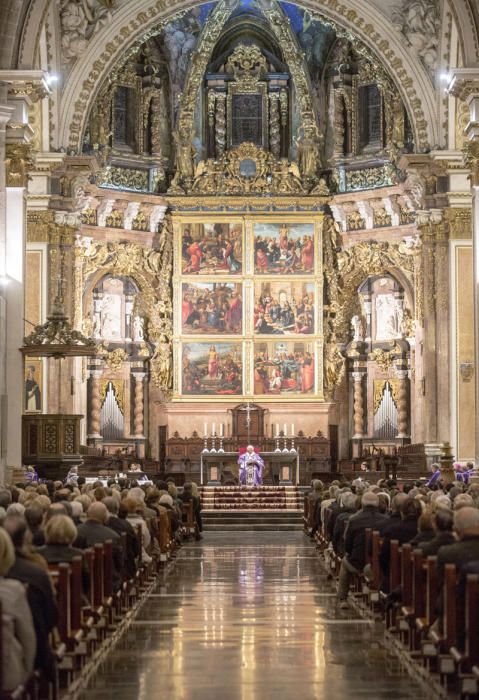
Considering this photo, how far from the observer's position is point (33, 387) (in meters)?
36.5

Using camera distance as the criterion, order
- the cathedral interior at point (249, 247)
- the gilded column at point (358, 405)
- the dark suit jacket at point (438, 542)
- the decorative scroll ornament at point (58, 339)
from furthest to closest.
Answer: the gilded column at point (358, 405) → the cathedral interior at point (249, 247) → the decorative scroll ornament at point (58, 339) → the dark suit jacket at point (438, 542)

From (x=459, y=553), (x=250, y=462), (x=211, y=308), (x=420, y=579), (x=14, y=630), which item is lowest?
(x=420, y=579)

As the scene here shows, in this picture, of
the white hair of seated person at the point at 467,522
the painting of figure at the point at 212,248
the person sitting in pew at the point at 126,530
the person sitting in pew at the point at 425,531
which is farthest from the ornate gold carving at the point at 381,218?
the white hair of seated person at the point at 467,522

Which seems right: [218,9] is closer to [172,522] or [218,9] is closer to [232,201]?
[232,201]

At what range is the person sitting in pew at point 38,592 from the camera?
923cm

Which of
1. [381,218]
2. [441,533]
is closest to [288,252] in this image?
[381,218]

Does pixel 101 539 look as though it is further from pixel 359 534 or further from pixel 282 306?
pixel 282 306

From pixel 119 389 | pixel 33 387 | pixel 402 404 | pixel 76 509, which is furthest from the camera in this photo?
pixel 119 389

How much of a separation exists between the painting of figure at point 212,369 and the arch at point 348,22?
756 centimetres

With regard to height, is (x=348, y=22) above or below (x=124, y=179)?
above

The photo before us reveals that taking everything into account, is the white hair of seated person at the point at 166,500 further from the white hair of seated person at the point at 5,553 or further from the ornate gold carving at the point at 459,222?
the white hair of seated person at the point at 5,553

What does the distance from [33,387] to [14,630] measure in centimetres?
2816

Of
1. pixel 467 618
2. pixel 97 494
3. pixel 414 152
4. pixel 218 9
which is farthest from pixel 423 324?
pixel 467 618

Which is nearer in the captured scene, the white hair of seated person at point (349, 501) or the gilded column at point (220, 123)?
the white hair of seated person at point (349, 501)
